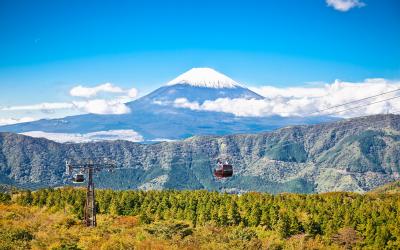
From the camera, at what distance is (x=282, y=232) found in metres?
128

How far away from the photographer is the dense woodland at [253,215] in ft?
395

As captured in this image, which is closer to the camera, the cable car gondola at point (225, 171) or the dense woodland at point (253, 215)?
the cable car gondola at point (225, 171)

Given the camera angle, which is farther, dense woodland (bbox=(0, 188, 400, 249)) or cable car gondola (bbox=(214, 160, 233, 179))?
dense woodland (bbox=(0, 188, 400, 249))

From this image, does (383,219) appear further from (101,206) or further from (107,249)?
(107,249)

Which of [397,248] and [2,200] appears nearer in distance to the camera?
[397,248]

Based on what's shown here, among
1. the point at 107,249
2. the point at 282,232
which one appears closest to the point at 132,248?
the point at 107,249

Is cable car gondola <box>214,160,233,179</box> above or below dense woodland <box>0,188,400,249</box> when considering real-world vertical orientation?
above

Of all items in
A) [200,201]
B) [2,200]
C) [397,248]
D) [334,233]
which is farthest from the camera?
[200,201]

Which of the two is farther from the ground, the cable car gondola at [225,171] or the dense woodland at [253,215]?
the cable car gondola at [225,171]

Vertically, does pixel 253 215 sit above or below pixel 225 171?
below

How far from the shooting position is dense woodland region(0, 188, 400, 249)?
120438 mm

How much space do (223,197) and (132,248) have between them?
114 m

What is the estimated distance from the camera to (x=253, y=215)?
5472 inches

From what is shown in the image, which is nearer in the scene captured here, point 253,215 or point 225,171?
point 225,171
